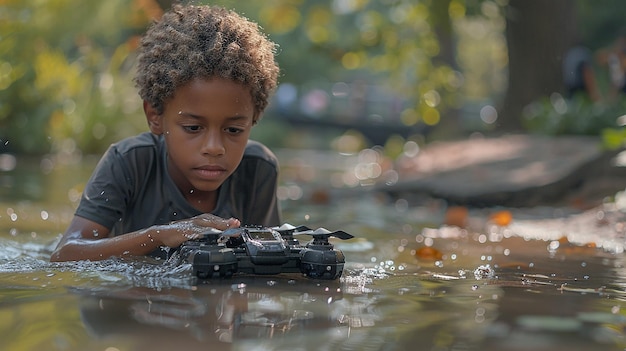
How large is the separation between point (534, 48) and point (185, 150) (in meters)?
8.86

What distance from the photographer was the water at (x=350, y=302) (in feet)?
7.42

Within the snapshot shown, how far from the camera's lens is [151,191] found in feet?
13.4

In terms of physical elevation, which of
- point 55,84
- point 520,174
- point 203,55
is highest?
point 55,84

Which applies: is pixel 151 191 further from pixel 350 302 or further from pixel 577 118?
pixel 577 118

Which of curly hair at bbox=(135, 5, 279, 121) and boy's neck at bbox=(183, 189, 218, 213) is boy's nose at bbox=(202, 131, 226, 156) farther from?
boy's neck at bbox=(183, 189, 218, 213)

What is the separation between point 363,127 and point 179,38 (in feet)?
79.2

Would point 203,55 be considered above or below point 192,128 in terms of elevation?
above

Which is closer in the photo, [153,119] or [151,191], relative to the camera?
[153,119]

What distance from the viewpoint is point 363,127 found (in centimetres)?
2789

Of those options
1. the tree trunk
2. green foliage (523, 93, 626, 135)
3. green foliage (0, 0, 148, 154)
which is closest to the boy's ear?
green foliage (523, 93, 626, 135)

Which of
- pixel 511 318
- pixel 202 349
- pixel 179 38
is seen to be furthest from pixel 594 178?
pixel 202 349

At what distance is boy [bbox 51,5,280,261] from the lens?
3645 millimetres

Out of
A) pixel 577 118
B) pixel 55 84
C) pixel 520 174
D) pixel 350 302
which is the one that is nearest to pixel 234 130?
pixel 350 302

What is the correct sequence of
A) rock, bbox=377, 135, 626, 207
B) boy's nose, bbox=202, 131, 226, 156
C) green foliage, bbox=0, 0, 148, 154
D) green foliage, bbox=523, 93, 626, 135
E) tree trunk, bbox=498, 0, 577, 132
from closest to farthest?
1. boy's nose, bbox=202, 131, 226, 156
2. rock, bbox=377, 135, 626, 207
3. green foliage, bbox=523, 93, 626, 135
4. tree trunk, bbox=498, 0, 577, 132
5. green foliage, bbox=0, 0, 148, 154
